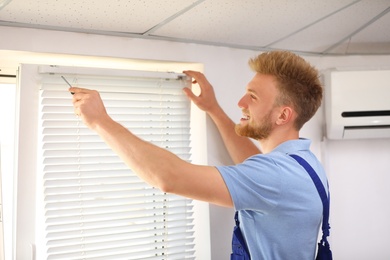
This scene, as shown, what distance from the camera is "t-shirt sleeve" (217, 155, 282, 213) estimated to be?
1.43m

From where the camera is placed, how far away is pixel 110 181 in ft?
6.63

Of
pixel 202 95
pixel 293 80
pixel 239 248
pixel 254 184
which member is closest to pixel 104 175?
pixel 202 95

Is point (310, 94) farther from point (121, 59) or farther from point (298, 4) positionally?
point (121, 59)

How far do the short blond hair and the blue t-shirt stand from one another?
14 centimetres

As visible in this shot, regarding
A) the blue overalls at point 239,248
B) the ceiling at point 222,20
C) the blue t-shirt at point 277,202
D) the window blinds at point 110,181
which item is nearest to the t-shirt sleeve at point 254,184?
the blue t-shirt at point 277,202

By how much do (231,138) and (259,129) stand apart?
43 centimetres

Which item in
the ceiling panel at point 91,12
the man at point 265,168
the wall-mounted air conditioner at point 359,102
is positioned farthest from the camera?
the wall-mounted air conditioner at point 359,102

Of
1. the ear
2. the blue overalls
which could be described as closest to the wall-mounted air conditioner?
the ear

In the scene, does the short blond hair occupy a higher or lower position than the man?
higher

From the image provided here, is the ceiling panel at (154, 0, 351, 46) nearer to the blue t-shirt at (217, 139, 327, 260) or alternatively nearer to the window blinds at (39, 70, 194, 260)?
the window blinds at (39, 70, 194, 260)

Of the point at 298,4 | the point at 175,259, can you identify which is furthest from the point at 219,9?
the point at 175,259

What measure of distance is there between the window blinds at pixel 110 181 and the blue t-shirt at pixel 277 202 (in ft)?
1.91

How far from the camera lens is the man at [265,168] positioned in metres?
1.41

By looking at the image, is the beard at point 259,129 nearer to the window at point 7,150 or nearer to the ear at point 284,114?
the ear at point 284,114
